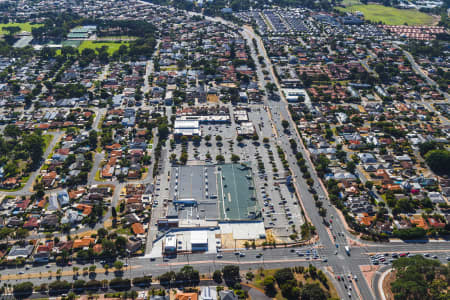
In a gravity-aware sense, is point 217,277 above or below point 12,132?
below

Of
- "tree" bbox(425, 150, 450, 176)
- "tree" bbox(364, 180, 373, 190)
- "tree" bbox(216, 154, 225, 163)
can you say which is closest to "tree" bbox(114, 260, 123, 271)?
"tree" bbox(216, 154, 225, 163)

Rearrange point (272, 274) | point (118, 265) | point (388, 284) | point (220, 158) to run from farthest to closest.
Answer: point (220, 158) → point (272, 274) → point (118, 265) → point (388, 284)

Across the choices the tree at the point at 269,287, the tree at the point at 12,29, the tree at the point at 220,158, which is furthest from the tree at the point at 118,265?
the tree at the point at 12,29

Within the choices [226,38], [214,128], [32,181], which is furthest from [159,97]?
[226,38]

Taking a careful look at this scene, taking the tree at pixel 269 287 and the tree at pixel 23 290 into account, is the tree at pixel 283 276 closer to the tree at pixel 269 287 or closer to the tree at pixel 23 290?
the tree at pixel 269 287

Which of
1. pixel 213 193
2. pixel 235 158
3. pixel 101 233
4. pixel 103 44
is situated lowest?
pixel 101 233

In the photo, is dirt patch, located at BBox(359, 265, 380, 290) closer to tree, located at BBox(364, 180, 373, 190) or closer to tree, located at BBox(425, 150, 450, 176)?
tree, located at BBox(364, 180, 373, 190)

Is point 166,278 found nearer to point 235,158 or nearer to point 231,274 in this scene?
point 231,274

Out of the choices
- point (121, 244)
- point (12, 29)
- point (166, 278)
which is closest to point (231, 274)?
point (166, 278)
